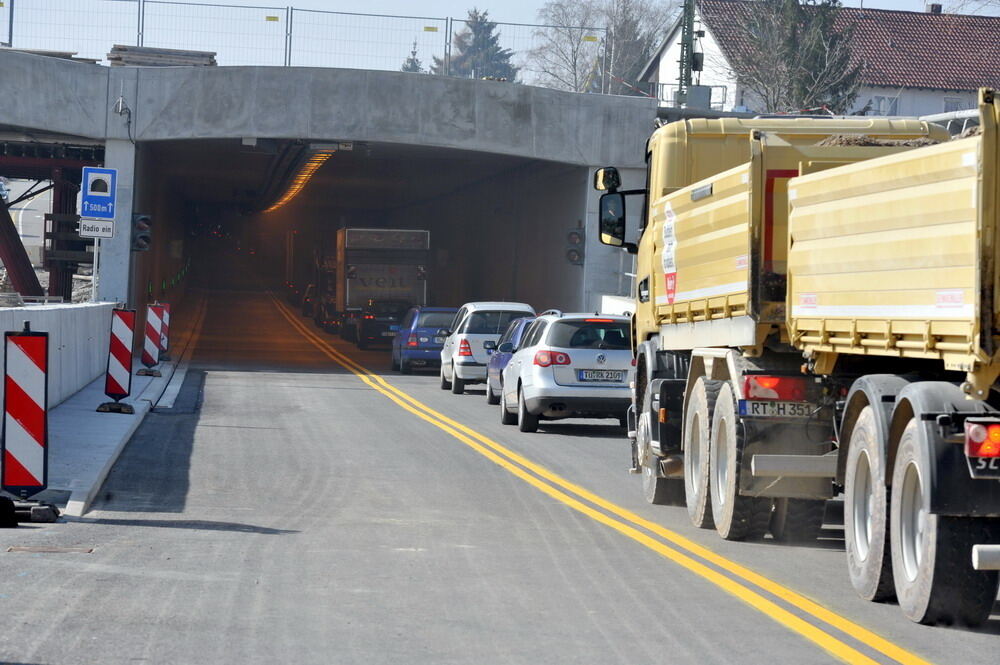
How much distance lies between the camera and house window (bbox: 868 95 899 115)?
7531 cm

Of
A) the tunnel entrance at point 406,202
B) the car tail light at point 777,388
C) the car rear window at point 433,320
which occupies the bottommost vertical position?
the car tail light at point 777,388

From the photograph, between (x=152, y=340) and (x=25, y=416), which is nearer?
(x=25, y=416)

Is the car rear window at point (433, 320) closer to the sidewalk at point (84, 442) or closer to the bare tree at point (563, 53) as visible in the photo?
the sidewalk at point (84, 442)

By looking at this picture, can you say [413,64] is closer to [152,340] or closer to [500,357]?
[152,340]

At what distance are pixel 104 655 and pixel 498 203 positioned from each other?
4263 centimetres

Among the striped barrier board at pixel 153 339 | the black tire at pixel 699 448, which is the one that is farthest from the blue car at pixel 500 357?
the black tire at pixel 699 448

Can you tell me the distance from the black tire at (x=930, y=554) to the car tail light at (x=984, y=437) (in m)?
0.26

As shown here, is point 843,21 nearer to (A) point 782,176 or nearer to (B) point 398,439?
(B) point 398,439

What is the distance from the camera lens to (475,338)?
26.4m

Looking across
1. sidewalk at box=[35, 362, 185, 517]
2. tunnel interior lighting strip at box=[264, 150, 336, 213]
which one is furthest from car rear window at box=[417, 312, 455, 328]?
sidewalk at box=[35, 362, 185, 517]

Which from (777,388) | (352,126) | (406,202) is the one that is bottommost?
(777,388)

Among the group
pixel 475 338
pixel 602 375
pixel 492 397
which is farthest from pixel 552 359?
pixel 475 338

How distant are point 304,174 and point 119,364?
31611mm

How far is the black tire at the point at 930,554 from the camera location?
6.63 m
